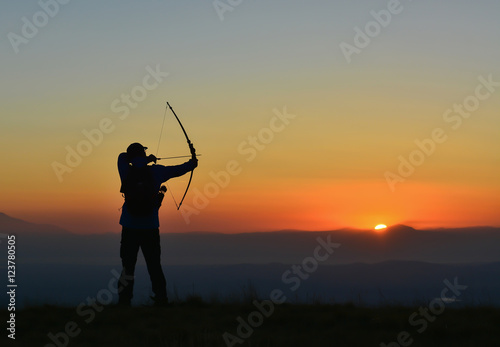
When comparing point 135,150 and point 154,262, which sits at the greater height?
point 135,150

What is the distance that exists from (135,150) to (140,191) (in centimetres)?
84

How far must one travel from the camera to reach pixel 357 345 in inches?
365

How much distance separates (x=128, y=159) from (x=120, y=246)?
1.58 metres

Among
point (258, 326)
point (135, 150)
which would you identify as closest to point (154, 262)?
point (135, 150)

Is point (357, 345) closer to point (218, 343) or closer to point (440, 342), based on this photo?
point (440, 342)

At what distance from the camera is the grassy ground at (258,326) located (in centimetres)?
947

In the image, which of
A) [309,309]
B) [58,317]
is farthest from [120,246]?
[309,309]

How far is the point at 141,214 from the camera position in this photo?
40.8 feet

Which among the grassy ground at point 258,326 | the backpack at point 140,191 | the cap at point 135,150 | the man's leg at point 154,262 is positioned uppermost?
the cap at point 135,150

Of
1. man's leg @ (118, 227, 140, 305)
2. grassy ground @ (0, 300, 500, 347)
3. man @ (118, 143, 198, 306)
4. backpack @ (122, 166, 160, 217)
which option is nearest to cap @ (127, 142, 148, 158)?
man @ (118, 143, 198, 306)

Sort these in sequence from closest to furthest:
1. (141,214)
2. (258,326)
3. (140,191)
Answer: (258,326)
(140,191)
(141,214)

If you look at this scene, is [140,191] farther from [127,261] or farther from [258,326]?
[258,326]

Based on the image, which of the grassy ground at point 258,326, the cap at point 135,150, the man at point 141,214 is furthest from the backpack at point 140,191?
the grassy ground at point 258,326

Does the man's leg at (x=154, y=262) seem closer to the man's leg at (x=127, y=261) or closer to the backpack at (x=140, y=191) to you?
the man's leg at (x=127, y=261)
